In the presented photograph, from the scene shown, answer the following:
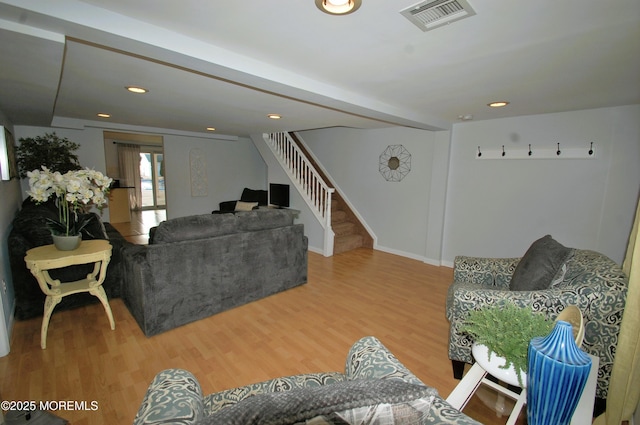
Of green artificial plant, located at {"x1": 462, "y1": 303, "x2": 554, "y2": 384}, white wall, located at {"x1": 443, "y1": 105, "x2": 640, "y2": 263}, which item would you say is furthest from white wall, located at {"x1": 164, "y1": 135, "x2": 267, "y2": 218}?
green artificial plant, located at {"x1": 462, "y1": 303, "x2": 554, "y2": 384}

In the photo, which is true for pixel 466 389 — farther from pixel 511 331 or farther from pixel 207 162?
pixel 207 162

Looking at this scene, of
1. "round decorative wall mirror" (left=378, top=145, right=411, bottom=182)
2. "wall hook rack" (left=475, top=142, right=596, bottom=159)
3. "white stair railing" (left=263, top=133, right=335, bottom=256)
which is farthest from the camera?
"white stair railing" (left=263, top=133, right=335, bottom=256)

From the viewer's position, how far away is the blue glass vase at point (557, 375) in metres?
0.92

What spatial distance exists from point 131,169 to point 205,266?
7817 millimetres

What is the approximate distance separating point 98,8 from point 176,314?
7.26ft

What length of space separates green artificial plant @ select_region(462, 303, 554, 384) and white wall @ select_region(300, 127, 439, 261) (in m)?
3.35

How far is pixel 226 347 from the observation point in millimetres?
2285

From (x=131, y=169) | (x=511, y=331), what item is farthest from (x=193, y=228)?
(x=131, y=169)

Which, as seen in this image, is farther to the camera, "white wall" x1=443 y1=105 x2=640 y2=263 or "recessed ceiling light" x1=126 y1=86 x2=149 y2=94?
"white wall" x1=443 y1=105 x2=640 y2=263

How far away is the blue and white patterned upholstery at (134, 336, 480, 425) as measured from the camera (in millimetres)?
809

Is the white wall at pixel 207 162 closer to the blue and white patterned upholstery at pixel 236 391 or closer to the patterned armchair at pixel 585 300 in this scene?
the blue and white patterned upholstery at pixel 236 391

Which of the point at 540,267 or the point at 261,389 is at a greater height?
the point at 540,267

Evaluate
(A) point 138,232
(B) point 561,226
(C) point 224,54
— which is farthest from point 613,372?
(A) point 138,232

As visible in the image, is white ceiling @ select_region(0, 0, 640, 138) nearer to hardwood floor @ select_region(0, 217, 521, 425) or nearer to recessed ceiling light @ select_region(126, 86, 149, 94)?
recessed ceiling light @ select_region(126, 86, 149, 94)
